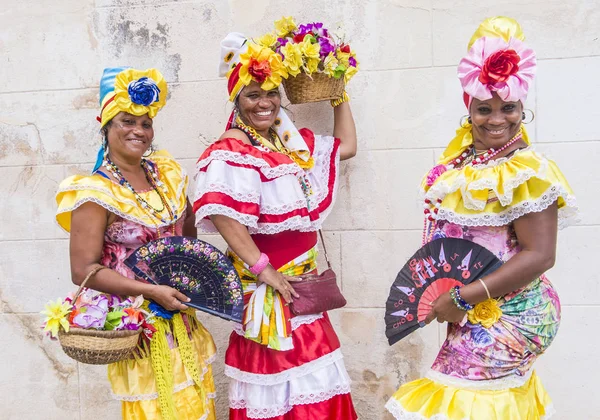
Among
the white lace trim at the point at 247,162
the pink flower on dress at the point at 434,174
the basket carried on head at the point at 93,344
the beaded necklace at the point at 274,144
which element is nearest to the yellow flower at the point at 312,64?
the beaded necklace at the point at 274,144

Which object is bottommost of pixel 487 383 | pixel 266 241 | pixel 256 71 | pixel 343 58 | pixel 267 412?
pixel 267 412

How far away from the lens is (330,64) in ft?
12.0

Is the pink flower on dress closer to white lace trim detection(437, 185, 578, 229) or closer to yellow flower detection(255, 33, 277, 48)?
white lace trim detection(437, 185, 578, 229)

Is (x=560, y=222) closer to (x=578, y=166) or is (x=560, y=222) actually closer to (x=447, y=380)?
(x=447, y=380)

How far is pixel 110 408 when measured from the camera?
469 cm

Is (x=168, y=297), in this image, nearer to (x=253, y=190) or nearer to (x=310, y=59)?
(x=253, y=190)

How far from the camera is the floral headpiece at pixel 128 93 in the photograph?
11.1ft

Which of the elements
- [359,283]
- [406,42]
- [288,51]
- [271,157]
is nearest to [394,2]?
[406,42]

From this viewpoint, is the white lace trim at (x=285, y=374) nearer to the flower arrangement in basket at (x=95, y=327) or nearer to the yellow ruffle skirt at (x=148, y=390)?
the yellow ruffle skirt at (x=148, y=390)

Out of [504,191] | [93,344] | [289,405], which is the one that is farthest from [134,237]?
[504,191]

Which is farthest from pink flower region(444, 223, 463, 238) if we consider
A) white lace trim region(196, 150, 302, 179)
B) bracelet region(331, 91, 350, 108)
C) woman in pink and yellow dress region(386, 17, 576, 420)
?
bracelet region(331, 91, 350, 108)

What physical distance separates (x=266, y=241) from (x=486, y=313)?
1.19m

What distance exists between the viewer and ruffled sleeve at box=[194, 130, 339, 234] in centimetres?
332

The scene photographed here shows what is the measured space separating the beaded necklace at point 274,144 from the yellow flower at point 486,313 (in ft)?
3.63
